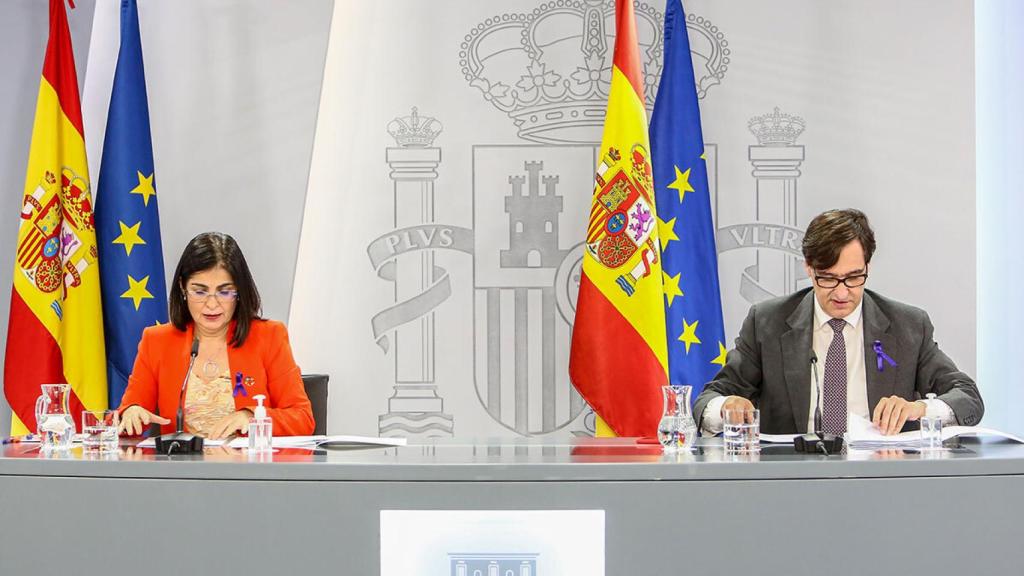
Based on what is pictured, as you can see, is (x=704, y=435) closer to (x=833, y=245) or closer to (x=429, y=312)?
(x=833, y=245)

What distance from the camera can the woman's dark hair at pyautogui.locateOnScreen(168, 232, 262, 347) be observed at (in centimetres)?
278

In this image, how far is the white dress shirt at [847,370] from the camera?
248 centimetres

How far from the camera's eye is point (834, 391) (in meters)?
2.55

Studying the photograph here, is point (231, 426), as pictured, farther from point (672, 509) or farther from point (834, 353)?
point (834, 353)

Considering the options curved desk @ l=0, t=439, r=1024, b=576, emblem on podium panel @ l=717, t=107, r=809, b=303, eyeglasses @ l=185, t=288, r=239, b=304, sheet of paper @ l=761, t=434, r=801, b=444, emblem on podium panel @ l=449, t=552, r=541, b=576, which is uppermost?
emblem on podium panel @ l=717, t=107, r=809, b=303

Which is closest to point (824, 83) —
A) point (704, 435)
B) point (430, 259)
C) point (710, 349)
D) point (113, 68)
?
point (710, 349)

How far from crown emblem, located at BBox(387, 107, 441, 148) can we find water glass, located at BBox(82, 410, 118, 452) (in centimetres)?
217

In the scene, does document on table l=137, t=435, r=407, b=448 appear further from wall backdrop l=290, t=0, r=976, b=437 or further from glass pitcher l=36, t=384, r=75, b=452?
wall backdrop l=290, t=0, r=976, b=437

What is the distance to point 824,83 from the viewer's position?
4.09m

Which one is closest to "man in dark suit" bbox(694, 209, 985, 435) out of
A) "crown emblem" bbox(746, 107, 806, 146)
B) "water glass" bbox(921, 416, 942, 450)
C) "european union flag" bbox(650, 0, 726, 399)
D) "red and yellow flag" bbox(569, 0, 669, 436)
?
"water glass" bbox(921, 416, 942, 450)

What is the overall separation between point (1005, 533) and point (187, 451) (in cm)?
167

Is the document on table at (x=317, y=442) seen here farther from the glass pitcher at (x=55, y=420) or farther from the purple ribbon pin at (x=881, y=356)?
the purple ribbon pin at (x=881, y=356)

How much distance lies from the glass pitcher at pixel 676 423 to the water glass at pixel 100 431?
1.19 m

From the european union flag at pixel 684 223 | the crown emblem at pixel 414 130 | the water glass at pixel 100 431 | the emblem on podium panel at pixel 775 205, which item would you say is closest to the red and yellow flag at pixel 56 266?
the crown emblem at pixel 414 130
